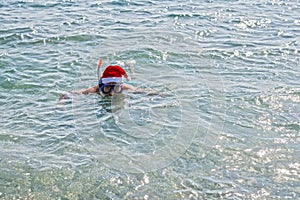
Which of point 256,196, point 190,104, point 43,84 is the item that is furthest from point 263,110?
point 43,84

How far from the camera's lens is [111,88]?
393 inches

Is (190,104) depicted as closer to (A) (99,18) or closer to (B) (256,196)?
(B) (256,196)

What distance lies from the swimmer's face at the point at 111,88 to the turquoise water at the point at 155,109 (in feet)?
0.81

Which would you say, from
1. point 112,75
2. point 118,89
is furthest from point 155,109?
point 112,75

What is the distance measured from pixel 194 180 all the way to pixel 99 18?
32.8ft

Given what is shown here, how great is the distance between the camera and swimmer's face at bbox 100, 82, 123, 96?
9922 mm

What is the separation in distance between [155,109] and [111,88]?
1.26 meters

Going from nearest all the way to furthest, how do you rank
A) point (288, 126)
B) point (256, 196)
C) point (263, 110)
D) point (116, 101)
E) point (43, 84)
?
point (256, 196), point (288, 126), point (263, 110), point (116, 101), point (43, 84)

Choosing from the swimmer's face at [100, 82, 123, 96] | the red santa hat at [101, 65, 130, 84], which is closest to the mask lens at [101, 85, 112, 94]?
the swimmer's face at [100, 82, 123, 96]

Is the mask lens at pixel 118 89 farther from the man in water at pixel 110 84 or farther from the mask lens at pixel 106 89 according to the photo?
the mask lens at pixel 106 89

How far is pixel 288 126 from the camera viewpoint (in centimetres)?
851

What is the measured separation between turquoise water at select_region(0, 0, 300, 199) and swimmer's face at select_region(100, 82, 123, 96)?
248 mm

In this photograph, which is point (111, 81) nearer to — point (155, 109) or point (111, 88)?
point (111, 88)

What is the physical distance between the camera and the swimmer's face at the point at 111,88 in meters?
9.92
